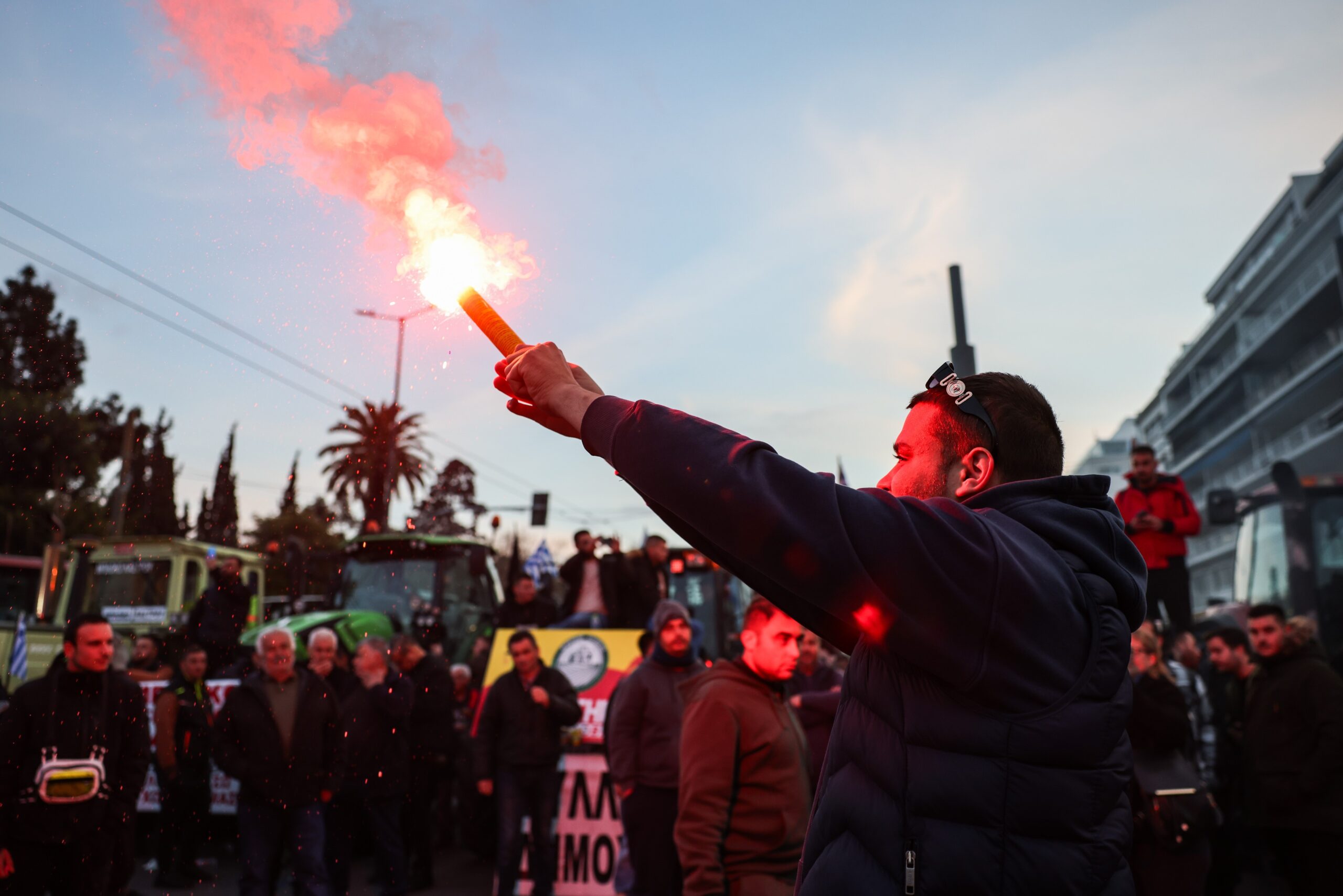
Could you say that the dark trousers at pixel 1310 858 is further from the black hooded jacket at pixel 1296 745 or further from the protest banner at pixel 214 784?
the protest banner at pixel 214 784

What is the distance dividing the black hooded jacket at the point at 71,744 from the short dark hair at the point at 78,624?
0.71 feet

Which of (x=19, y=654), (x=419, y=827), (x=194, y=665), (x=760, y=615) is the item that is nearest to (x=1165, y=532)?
(x=760, y=615)

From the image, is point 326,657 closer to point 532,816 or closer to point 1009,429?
point 532,816

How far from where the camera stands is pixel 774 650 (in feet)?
15.2

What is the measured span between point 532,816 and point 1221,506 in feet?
25.0

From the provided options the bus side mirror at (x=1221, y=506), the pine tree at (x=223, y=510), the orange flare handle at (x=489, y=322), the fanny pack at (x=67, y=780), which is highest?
the pine tree at (x=223, y=510)

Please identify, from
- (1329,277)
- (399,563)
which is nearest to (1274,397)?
(1329,277)

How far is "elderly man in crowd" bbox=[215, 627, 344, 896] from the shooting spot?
7352 mm

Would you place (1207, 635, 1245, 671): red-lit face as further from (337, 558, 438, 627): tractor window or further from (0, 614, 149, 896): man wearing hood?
(337, 558, 438, 627): tractor window

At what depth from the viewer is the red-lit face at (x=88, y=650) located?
20.8 feet

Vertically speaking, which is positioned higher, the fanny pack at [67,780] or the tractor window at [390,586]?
the tractor window at [390,586]

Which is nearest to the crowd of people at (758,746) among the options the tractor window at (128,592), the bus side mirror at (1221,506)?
the bus side mirror at (1221,506)

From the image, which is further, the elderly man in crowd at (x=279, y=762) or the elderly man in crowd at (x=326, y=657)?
the elderly man in crowd at (x=326, y=657)

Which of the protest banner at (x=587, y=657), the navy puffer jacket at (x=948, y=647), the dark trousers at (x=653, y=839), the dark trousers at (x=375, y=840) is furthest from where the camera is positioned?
the protest banner at (x=587, y=657)
